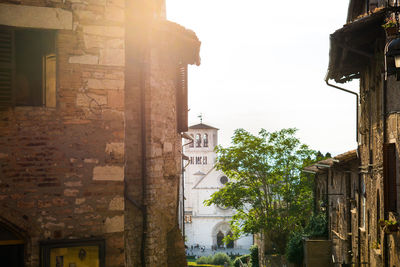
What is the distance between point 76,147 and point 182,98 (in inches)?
239

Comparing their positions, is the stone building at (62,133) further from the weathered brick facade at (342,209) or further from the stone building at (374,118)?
the weathered brick facade at (342,209)

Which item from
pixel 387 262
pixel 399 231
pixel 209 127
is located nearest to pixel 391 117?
pixel 399 231

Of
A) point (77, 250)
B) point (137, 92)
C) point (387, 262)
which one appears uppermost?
point (137, 92)

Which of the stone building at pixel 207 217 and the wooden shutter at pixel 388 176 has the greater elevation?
the wooden shutter at pixel 388 176

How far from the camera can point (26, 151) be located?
7.05 m

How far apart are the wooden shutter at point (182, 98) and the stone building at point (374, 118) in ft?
11.4

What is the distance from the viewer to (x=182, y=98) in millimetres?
13086

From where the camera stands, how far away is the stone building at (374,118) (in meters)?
9.00

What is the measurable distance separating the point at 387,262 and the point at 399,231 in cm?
156

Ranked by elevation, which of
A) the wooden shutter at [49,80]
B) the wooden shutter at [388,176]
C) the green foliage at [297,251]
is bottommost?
the green foliage at [297,251]

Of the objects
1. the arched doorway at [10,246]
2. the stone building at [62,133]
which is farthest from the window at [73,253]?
the arched doorway at [10,246]

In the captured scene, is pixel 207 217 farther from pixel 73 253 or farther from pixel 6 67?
pixel 6 67

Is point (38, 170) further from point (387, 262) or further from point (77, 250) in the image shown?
point (387, 262)

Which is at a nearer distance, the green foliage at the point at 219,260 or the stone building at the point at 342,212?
the stone building at the point at 342,212
